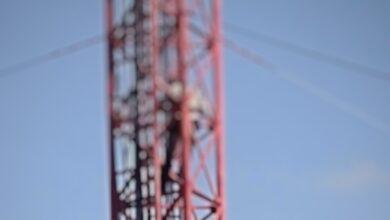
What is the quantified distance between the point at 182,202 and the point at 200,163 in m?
1.40

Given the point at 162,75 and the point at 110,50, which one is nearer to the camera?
the point at 162,75

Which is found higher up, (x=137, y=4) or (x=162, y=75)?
(x=137, y=4)

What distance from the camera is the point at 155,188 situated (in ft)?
100

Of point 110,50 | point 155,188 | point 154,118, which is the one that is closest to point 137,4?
point 110,50

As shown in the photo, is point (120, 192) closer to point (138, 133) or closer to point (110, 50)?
point (138, 133)

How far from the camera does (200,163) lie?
29.5 meters

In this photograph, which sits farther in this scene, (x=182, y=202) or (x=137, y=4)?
(x=137, y=4)

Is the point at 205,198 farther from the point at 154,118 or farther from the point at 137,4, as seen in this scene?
the point at 137,4

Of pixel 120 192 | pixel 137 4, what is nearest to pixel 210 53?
pixel 137 4

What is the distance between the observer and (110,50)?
105 feet

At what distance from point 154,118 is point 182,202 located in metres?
2.87

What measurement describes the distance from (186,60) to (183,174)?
3.61 metres

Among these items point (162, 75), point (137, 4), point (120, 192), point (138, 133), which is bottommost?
point (120, 192)

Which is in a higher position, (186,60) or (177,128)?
(186,60)
